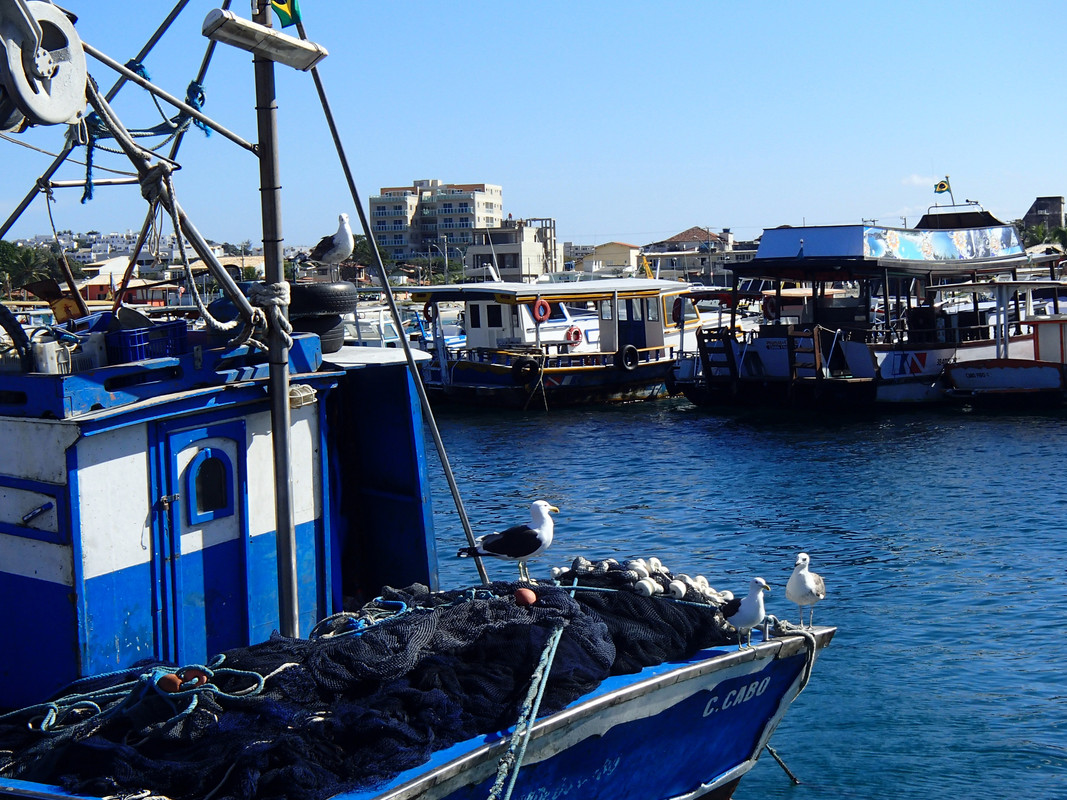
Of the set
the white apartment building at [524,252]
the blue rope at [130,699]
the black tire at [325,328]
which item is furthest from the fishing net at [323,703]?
the white apartment building at [524,252]

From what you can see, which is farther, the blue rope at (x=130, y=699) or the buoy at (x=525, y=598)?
the buoy at (x=525, y=598)

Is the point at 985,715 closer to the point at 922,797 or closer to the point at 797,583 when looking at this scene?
the point at 922,797

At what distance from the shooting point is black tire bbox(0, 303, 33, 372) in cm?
529

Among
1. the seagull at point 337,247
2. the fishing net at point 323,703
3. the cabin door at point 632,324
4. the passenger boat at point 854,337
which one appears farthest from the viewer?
the cabin door at point 632,324

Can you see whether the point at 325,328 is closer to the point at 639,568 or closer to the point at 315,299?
the point at 315,299

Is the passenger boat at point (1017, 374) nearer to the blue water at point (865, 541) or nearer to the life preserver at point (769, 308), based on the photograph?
the blue water at point (865, 541)

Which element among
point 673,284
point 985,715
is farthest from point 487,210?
point 985,715

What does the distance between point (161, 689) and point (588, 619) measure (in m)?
2.06

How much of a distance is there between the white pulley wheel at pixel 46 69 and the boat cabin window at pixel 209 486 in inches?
74.2

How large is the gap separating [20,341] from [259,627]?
2.01 meters

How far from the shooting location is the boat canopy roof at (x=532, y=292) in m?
29.9

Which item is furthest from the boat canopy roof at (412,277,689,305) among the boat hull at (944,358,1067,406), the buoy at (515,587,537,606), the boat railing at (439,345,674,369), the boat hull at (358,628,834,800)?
the buoy at (515,587,537,606)

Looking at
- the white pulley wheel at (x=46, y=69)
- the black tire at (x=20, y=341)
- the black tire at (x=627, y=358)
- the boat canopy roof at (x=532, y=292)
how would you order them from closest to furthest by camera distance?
1. the white pulley wheel at (x=46, y=69)
2. the black tire at (x=20, y=341)
3. the boat canopy roof at (x=532, y=292)
4. the black tire at (x=627, y=358)

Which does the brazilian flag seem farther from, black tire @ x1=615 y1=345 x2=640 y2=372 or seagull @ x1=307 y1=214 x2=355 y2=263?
black tire @ x1=615 y1=345 x2=640 y2=372
